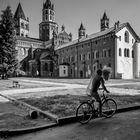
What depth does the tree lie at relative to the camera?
36062 millimetres

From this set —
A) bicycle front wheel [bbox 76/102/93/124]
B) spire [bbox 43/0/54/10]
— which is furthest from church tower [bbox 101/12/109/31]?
bicycle front wheel [bbox 76/102/93/124]

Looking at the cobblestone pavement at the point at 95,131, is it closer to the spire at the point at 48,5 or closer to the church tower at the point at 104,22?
the church tower at the point at 104,22

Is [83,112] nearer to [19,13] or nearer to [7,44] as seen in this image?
[7,44]

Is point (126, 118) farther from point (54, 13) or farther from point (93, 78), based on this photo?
point (54, 13)

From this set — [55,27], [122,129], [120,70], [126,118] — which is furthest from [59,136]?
[55,27]

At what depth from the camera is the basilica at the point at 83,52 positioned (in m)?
43.2

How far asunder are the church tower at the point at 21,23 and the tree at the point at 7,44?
182 feet

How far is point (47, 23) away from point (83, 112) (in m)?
91.1

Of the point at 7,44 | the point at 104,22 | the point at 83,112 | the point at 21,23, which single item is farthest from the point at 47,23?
the point at 83,112

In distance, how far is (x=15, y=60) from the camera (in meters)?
37.0

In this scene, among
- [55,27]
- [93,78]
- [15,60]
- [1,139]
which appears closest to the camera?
[1,139]

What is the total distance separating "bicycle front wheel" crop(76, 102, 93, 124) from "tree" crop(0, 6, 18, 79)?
32.5 m

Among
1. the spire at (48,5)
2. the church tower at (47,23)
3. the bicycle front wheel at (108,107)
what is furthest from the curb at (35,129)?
the spire at (48,5)

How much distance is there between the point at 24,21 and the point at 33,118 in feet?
318
